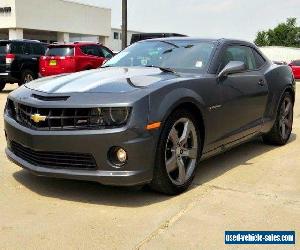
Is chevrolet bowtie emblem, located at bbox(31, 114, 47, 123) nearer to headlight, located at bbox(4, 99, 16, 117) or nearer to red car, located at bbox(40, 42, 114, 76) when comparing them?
headlight, located at bbox(4, 99, 16, 117)

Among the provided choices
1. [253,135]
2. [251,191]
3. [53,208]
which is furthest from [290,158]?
[53,208]

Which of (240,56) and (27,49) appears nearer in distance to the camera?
(240,56)

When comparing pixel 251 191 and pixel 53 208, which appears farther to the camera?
pixel 251 191

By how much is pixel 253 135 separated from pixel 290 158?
0.53 meters

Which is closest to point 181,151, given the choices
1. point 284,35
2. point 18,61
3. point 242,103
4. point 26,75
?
point 242,103

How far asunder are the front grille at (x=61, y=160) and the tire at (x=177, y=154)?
1.87 feet

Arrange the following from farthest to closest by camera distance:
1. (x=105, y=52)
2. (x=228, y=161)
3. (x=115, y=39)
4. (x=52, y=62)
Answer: (x=115, y=39) → (x=105, y=52) → (x=52, y=62) → (x=228, y=161)

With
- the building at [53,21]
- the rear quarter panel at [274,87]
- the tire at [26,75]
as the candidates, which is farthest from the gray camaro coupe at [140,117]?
the building at [53,21]

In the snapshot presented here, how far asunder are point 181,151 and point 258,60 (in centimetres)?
235

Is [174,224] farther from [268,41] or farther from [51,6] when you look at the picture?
[268,41]

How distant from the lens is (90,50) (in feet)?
48.4

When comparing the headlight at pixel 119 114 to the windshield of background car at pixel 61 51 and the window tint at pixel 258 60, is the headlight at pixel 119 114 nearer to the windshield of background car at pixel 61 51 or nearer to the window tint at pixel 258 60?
the window tint at pixel 258 60

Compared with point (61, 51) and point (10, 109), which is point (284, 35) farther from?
point (10, 109)

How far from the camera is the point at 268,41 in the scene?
10319 centimetres
